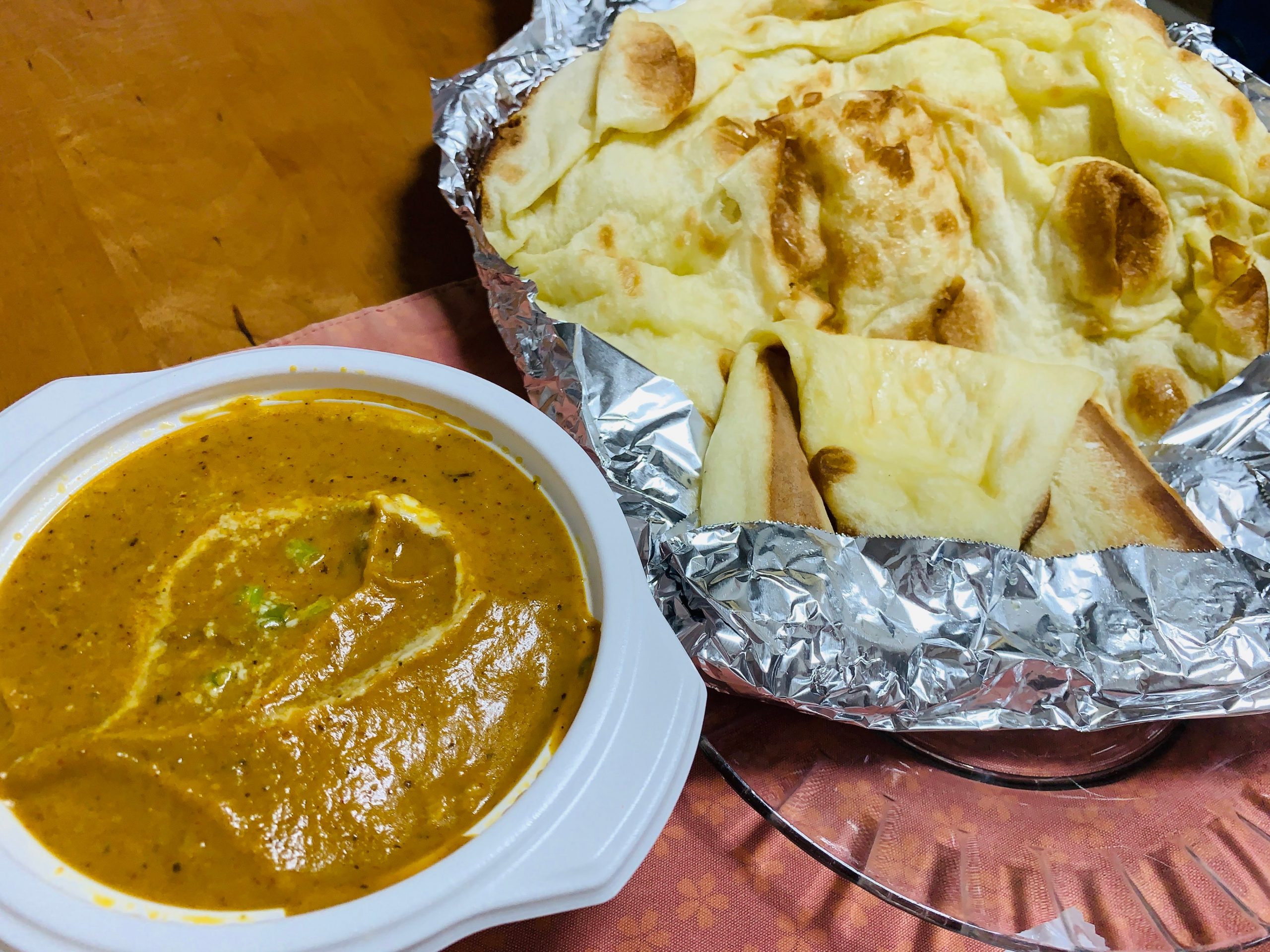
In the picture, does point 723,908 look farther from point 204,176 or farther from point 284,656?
point 204,176

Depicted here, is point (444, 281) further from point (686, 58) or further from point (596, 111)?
point (686, 58)

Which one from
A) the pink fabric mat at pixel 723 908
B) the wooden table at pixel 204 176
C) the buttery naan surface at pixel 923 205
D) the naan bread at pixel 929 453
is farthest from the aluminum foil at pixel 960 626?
the wooden table at pixel 204 176

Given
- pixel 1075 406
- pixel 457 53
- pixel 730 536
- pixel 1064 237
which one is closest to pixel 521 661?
pixel 730 536

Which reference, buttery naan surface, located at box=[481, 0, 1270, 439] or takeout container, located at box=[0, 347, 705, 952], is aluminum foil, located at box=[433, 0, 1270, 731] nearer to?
takeout container, located at box=[0, 347, 705, 952]

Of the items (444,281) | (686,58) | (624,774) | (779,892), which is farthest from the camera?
(444,281)

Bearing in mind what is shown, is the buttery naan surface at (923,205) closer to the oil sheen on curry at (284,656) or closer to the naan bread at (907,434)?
the naan bread at (907,434)

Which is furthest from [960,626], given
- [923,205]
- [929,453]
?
[923,205]
